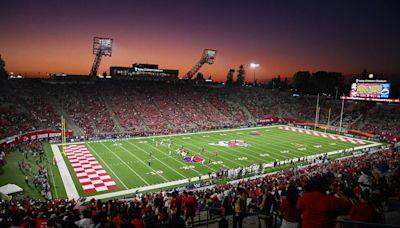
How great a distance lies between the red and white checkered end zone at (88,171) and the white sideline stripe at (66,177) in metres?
0.69

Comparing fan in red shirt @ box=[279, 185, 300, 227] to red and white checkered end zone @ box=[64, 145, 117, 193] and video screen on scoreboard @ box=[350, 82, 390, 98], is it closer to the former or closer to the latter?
red and white checkered end zone @ box=[64, 145, 117, 193]

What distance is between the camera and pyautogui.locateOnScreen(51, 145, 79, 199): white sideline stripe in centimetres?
1970

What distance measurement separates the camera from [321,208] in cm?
361

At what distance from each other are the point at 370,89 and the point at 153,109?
120 feet

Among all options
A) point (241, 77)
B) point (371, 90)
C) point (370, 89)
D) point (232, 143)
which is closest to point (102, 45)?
point (232, 143)

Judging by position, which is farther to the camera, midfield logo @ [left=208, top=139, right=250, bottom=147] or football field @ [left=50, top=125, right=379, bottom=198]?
midfield logo @ [left=208, top=139, right=250, bottom=147]

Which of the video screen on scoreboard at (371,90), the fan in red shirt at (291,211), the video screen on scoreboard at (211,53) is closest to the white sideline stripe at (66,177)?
the fan in red shirt at (291,211)

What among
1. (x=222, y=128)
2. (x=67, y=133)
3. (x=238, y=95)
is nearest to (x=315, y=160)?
(x=222, y=128)

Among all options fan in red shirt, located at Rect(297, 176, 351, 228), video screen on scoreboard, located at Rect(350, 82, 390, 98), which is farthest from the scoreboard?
fan in red shirt, located at Rect(297, 176, 351, 228)

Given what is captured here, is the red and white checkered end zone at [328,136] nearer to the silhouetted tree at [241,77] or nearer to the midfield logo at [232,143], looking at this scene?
the midfield logo at [232,143]

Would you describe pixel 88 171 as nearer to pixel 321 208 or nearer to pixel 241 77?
A: pixel 321 208

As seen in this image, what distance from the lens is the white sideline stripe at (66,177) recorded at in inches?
776

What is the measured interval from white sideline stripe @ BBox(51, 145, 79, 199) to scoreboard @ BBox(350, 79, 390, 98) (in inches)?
1783

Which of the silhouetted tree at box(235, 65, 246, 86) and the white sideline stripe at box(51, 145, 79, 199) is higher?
the silhouetted tree at box(235, 65, 246, 86)
